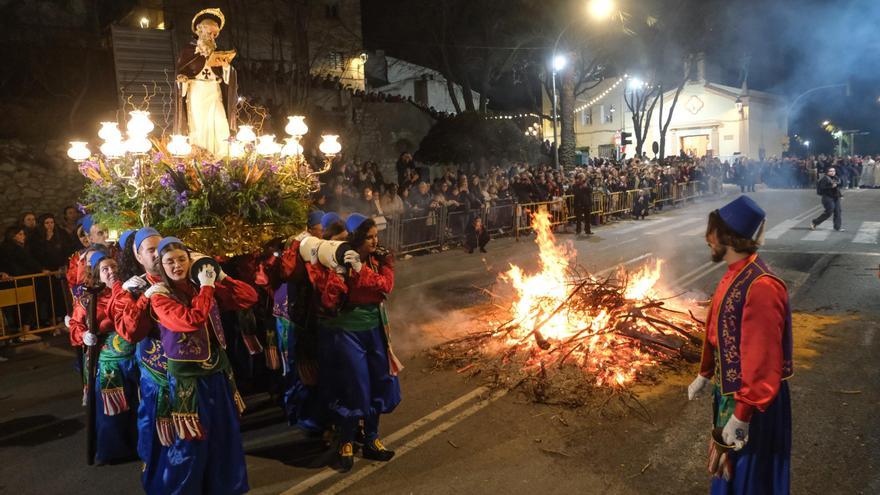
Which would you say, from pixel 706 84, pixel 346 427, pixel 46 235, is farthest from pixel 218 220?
pixel 706 84

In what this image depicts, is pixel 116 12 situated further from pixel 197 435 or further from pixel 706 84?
pixel 706 84

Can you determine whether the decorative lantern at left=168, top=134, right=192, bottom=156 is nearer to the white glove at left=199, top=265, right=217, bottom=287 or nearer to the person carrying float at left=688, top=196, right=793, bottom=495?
the white glove at left=199, top=265, right=217, bottom=287

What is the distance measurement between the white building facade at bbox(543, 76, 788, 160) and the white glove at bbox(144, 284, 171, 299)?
45877mm

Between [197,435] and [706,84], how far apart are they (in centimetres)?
5432

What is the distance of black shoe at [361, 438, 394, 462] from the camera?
16.7 feet

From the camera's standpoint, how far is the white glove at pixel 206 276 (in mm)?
3908

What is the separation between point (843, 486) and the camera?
14.4ft

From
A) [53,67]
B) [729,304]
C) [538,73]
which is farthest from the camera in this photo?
[538,73]

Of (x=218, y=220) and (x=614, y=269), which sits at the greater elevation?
(x=218, y=220)

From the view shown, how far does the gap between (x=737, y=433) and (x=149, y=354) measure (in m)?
3.45

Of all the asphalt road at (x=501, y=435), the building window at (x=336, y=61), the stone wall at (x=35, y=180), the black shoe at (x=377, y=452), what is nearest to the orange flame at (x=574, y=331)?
the asphalt road at (x=501, y=435)

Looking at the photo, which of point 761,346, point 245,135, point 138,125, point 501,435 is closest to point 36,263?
point 245,135

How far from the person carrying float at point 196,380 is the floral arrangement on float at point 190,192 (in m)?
1.64

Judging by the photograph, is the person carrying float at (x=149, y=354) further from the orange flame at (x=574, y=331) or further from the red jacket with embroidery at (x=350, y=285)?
the orange flame at (x=574, y=331)
